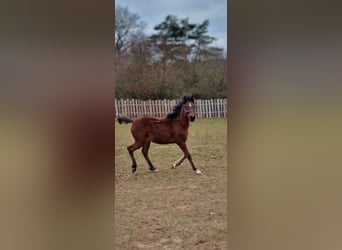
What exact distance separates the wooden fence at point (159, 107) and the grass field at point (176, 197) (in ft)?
0.13

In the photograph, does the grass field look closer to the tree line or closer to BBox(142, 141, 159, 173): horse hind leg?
BBox(142, 141, 159, 173): horse hind leg

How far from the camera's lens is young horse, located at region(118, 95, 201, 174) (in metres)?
1.44

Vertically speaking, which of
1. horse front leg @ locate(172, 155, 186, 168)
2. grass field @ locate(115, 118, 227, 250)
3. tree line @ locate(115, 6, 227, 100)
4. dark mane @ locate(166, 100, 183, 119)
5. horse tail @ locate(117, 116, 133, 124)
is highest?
tree line @ locate(115, 6, 227, 100)

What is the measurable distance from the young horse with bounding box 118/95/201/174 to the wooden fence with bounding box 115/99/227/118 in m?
0.02

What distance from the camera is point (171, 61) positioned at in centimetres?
140

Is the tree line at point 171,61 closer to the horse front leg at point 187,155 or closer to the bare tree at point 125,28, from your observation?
the bare tree at point 125,28

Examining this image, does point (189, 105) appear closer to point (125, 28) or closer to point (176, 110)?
point (176, 110)

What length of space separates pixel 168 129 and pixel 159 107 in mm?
111

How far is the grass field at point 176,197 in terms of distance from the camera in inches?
54.1

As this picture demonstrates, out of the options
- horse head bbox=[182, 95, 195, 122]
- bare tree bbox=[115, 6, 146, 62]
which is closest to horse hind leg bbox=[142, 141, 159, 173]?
horse head bbox=[182, 95, 195, 122]

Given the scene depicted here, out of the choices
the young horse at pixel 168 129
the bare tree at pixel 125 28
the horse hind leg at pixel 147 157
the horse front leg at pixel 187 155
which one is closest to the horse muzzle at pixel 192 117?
the young horse at pixel 168 129

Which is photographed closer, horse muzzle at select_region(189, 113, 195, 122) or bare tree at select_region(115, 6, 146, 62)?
bare tree at select_region(115, 6, 146, 62)
